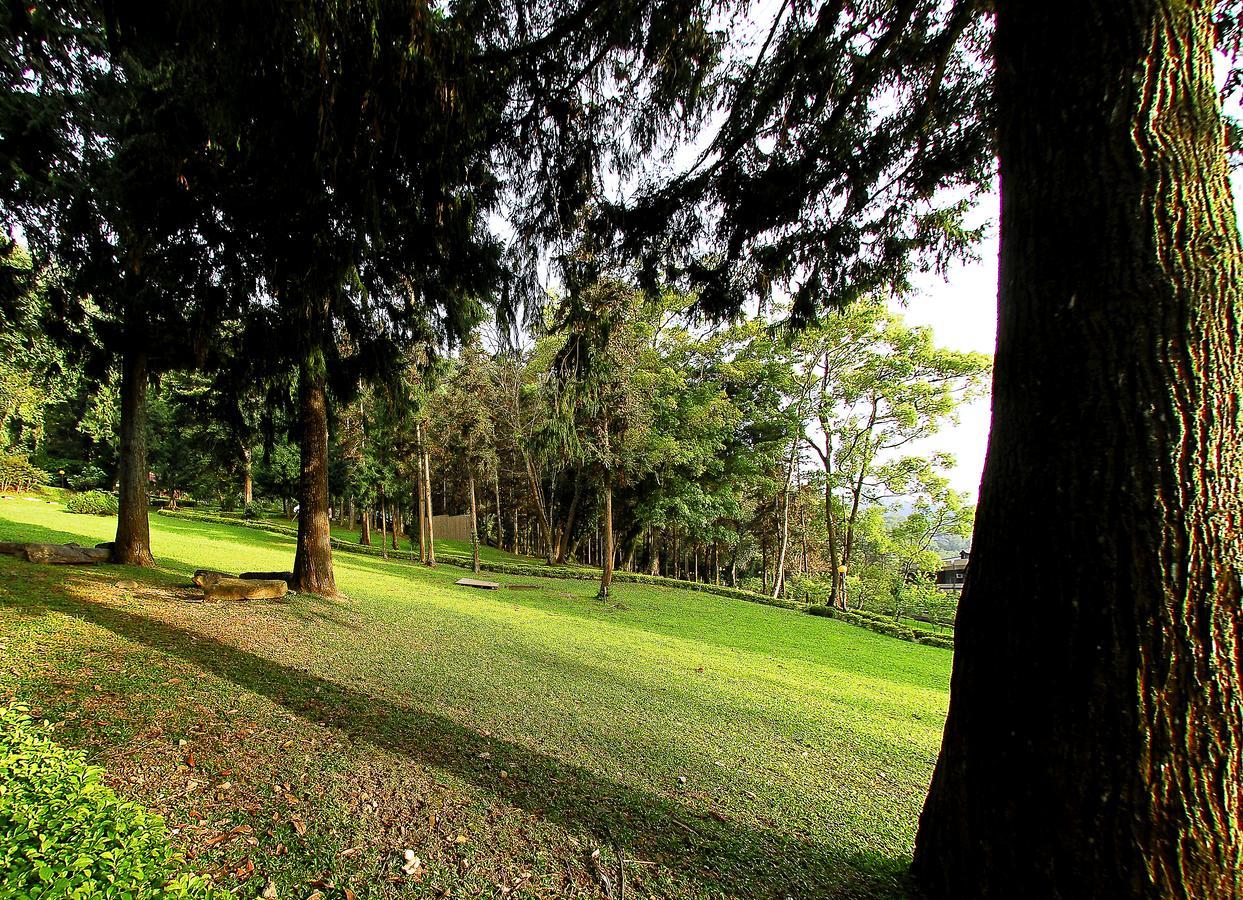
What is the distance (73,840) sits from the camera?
1.51 m

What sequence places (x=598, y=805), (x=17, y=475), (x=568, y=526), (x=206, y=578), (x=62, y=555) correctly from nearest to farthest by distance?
(x=598, y=805) → (x=206, y=578) → (x=62, y=555) → (x=17, y=475) → (x=568, y=526)

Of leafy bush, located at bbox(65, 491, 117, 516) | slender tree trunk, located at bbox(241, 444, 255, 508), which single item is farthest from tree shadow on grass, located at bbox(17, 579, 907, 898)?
slender tree trunk, located at bbox(241, 444, 255, 508)

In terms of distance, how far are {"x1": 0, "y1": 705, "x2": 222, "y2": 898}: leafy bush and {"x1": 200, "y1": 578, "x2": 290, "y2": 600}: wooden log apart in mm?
5566

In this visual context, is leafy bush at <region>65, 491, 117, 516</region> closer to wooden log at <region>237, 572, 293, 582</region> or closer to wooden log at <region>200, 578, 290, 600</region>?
wooden log at <region>237, 572, 293, 582</region>

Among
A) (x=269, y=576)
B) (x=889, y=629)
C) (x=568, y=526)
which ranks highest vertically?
(x=269, y=576)

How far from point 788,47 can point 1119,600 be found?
12.9ft

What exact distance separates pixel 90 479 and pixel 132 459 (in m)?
26.6

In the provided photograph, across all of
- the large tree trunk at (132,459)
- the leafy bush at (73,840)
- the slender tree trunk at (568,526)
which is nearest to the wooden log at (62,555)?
the large tree trunk at (132,459)

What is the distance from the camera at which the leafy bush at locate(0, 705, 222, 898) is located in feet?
4.35

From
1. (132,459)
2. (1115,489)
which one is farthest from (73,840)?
(132,459)

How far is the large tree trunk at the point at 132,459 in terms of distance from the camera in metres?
7.62

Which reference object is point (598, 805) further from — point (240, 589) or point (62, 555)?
point (62, 555)

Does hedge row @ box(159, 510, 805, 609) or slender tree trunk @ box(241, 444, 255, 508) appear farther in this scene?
slender tree trunk @ box(241, 444, 255, 508)

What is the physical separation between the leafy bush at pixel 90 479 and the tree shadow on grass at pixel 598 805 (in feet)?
103
